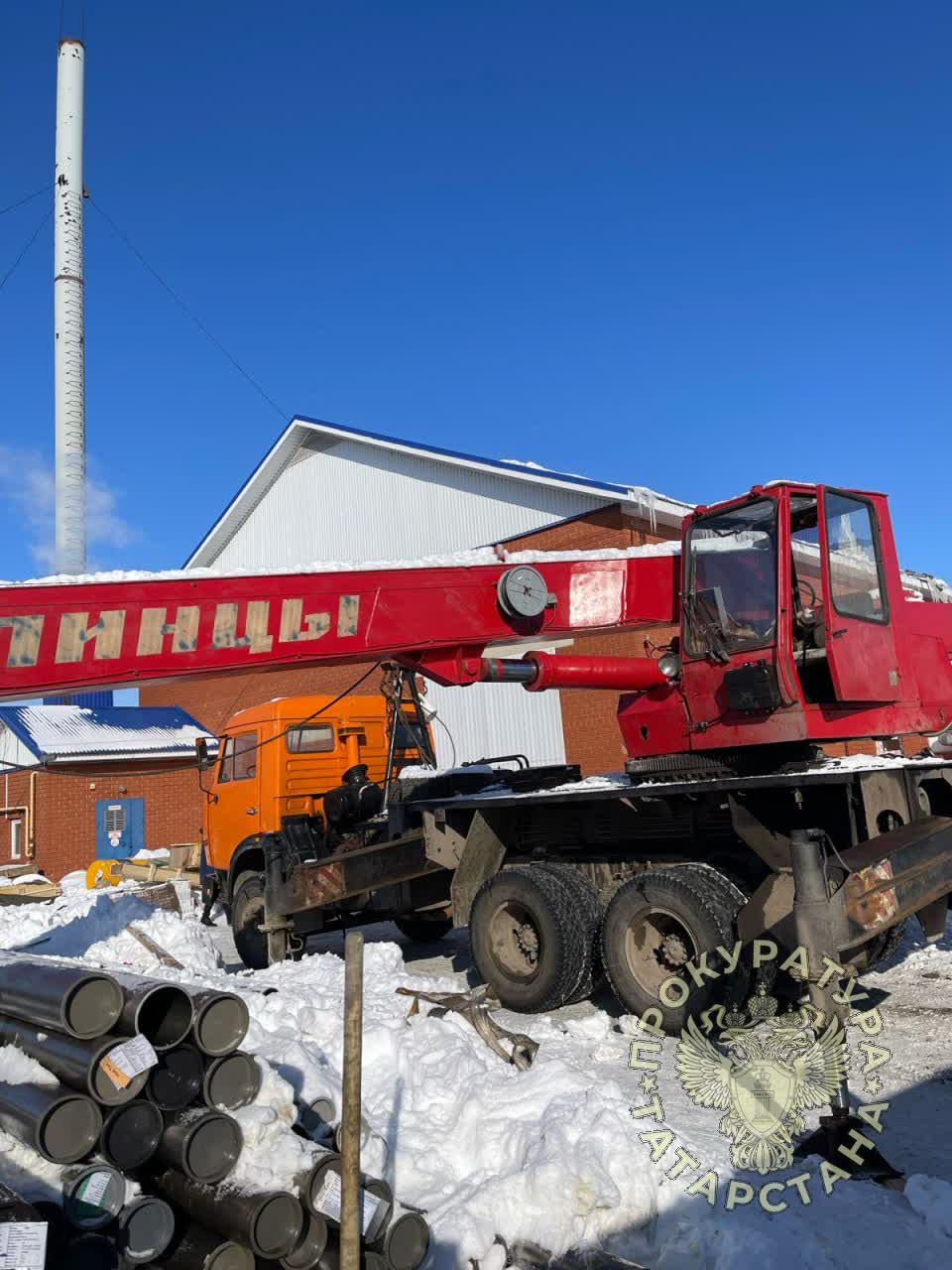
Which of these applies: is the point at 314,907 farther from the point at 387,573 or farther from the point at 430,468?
the point at 430,468

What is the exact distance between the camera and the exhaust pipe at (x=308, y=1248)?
341 centimetres

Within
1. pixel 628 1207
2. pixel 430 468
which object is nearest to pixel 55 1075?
pixel 628 1207

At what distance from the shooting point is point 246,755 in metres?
11.8

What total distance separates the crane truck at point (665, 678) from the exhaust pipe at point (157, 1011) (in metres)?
2.26

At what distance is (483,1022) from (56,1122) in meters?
3.27

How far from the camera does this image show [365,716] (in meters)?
11.8

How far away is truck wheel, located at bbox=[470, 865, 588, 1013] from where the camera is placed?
7.48m

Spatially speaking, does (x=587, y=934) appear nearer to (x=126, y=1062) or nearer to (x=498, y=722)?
(x=126, y=1062)

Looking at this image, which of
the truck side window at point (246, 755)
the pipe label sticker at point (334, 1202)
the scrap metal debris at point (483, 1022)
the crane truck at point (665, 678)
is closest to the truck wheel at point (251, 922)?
the truck side window at point (246, 755)

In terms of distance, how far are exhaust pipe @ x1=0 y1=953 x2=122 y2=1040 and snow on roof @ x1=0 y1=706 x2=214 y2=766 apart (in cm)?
2124

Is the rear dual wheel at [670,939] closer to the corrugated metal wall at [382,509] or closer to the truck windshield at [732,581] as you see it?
A: the truck windshield at [732,581]

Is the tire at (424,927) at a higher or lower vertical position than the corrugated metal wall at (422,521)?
lower

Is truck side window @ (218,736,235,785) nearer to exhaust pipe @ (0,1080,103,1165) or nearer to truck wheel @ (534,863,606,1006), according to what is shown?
truck wheel @ (534,863,606,1006)

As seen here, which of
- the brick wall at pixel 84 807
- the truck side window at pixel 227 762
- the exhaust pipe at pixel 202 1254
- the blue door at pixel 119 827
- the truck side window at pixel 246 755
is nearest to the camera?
the exhaust pipe at pixel 202 1254
